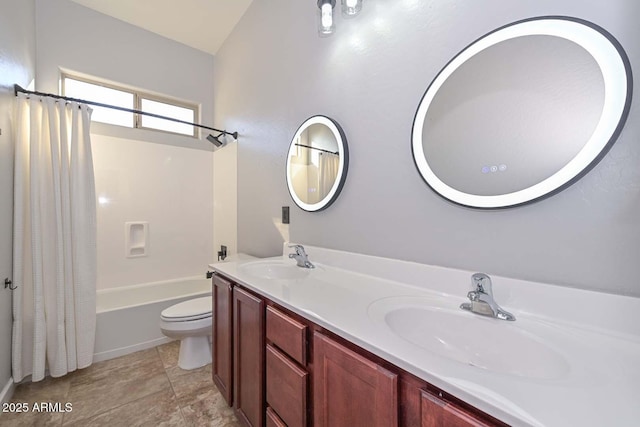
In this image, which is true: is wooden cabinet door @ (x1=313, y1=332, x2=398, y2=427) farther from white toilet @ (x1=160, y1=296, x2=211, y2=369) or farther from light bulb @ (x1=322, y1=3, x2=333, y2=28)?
light bulb @ (x1=322, y1=3, x2=333, y2=28)

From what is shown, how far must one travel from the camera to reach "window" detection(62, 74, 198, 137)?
239cm

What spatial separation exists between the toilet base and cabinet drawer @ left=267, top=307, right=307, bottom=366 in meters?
1.24

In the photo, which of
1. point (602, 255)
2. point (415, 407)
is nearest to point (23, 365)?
point (415, 407)

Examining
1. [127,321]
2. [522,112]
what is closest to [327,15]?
[522,112]

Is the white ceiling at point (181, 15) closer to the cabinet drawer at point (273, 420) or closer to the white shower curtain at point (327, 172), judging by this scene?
the white shower curtain at point (327, 172)

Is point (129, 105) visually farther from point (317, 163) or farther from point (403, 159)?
point (403, 159)

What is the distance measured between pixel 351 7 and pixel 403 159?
2.60ft

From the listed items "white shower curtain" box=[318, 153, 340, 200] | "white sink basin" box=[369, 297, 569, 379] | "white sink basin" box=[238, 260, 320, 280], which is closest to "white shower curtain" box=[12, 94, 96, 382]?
"white sink basin" box=[238, 260, 320, 280]

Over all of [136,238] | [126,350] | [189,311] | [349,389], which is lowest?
[126,350]

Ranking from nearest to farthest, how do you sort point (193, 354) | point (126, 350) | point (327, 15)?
1. point (327, 15)
2. point (193, 354)
3. point (126, 350)

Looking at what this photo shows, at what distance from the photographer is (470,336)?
774 mm

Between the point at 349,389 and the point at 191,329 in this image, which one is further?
the point at 191,329

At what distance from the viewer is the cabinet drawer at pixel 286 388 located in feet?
2.73

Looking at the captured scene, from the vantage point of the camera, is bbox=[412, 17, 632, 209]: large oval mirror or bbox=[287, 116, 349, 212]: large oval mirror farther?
bbox=[287, 116, 349, 212]: large oval mirror
